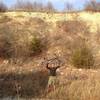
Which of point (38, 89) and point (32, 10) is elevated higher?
point (32, 10)

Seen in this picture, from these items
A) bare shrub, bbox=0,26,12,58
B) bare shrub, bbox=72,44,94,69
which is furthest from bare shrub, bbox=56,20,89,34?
bare shrub, bbox=72,44,94,69

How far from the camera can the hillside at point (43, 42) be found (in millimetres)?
20517

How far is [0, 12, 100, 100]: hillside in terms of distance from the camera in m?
20.5

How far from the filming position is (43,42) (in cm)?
3250

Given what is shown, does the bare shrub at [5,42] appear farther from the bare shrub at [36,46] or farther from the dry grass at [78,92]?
the dry grass at [78,92]

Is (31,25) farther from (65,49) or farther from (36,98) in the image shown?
(36,98)

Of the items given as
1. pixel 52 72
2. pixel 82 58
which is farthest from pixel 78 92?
pixel 82 58

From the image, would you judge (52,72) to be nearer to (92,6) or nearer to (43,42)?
(43,42)

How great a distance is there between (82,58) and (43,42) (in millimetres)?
6901

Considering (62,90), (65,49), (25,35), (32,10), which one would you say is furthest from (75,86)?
(32,10)

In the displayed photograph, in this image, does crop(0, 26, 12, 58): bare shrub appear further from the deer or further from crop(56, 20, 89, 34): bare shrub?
crop(56, 20, 89, 34): bare shrub

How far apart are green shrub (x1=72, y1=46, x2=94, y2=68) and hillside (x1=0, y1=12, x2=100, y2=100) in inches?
11.8

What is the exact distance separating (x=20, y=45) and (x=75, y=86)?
51.6ft

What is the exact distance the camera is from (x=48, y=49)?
31.7 m
